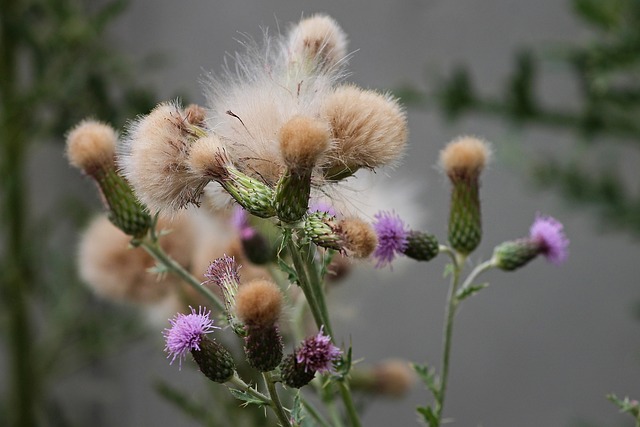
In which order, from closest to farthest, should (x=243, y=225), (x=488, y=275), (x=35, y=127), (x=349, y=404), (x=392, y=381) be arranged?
(x=349, y=404)
(x=243, y=225)
(x=392, y=381)
(x=35, y=127)
(x=488, y=275)

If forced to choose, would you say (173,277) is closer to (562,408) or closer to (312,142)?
(312,142)

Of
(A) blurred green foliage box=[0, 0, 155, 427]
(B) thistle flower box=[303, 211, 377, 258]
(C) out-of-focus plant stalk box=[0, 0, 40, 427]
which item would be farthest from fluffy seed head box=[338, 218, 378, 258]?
(C) out-of-focus plant stalk box=[0, 0, 40, 427]

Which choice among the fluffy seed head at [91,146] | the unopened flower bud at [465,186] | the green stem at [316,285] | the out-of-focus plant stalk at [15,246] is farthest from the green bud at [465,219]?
the out-of-focus plant stalk at [15,246]

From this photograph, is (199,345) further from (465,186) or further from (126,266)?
(126,266)

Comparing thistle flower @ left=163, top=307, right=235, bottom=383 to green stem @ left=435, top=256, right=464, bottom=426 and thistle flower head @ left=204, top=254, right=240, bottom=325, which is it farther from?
green stem @ left=435, top=256, right=464, bottom=426

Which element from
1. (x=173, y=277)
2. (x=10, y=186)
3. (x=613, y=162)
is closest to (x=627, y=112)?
(x=613, y=162)

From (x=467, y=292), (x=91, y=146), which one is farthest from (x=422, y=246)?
(x=91, y=146)

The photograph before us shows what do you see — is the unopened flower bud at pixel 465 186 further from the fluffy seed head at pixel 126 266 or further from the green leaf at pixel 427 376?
the fluffy seed head at pixel 126 266
